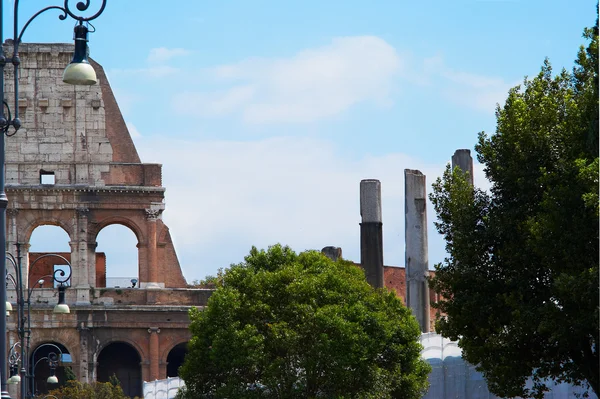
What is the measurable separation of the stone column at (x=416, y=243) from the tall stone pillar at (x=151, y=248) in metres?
18.4

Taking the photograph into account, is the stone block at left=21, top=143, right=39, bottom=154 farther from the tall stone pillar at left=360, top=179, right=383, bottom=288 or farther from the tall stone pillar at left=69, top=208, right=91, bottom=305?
the tall stone pillar at left=360, top=179, right=383, bottom=288

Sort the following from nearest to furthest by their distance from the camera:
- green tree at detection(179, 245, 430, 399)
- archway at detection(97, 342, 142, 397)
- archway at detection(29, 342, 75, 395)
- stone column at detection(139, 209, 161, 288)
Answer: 1. green tree at detection(179, 245, 430, 399)
2. archway at detection(29, 342, 75, 395)
3. stone column at detection(139, 209, 161, 288)
4. archway at detection(97, 342, 142, 397)

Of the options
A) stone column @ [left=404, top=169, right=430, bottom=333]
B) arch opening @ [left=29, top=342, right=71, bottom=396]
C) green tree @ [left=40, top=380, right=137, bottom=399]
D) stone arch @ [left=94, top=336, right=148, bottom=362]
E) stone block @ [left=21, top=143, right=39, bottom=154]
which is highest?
stone block @ [left=21, top=143, right=39, bottom=154]

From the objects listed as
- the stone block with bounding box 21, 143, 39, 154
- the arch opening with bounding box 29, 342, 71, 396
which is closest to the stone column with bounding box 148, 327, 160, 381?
the arch opening with bounding box 29, 342, 71, 396

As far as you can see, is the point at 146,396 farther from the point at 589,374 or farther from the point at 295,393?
the point at 589,374

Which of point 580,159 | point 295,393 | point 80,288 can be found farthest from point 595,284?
point 80,288

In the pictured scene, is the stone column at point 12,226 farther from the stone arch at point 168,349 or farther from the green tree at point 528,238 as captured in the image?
the green tree at point 528,238

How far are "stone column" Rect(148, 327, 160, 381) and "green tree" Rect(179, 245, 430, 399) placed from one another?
2294 cm

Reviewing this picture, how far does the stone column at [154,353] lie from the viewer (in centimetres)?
5459

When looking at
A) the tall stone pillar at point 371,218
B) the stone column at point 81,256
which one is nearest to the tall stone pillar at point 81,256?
the stone column at point 81,256

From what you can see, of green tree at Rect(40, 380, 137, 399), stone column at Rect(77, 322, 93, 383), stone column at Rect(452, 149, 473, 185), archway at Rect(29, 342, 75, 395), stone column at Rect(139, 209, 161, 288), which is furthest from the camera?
stone column at Rect(139, 209, 161, 288)

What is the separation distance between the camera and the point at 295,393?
29.8m

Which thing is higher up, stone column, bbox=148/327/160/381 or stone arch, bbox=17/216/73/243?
stone arch, bbox=17/216/73/243

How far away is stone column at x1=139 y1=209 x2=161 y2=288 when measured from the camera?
55219 millimetres
